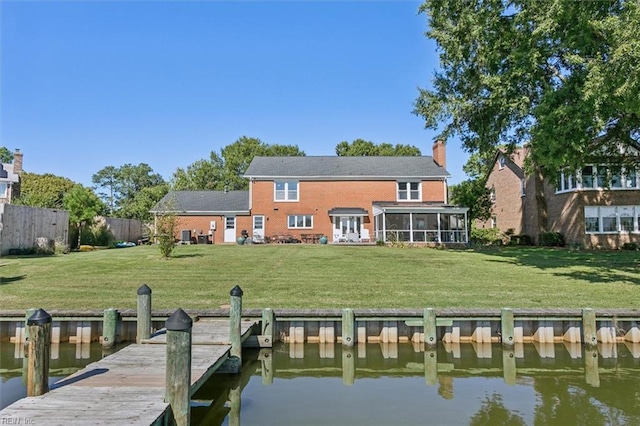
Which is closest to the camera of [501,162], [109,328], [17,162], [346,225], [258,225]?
[109,328]

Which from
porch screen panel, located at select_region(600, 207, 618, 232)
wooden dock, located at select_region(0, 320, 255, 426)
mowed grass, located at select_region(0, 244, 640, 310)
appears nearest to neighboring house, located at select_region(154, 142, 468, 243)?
porch screen panel, located at select_region(600, 207, 618, 232)

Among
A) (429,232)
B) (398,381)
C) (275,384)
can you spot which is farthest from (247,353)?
(429,232)

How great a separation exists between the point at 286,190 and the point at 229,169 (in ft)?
104

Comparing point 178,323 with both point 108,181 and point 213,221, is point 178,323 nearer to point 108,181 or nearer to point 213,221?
point 213,221

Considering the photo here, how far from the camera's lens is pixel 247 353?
9.85 m

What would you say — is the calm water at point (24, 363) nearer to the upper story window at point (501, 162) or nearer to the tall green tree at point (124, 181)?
the upper story window at point (501, 162)

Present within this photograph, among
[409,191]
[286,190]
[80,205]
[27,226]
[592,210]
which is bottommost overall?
[27,226]

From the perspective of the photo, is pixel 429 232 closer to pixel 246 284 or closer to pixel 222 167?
pixel 246 284

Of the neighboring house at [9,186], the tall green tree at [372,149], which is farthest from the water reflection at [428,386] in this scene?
the tall green tree at [372,149]

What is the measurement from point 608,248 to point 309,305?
971 inches

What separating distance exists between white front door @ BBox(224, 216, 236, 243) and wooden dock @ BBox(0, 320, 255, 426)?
29064mm

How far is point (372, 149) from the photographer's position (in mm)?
66875

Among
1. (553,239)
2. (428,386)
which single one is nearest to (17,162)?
(553,239)

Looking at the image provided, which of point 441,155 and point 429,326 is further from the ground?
point 441,155
